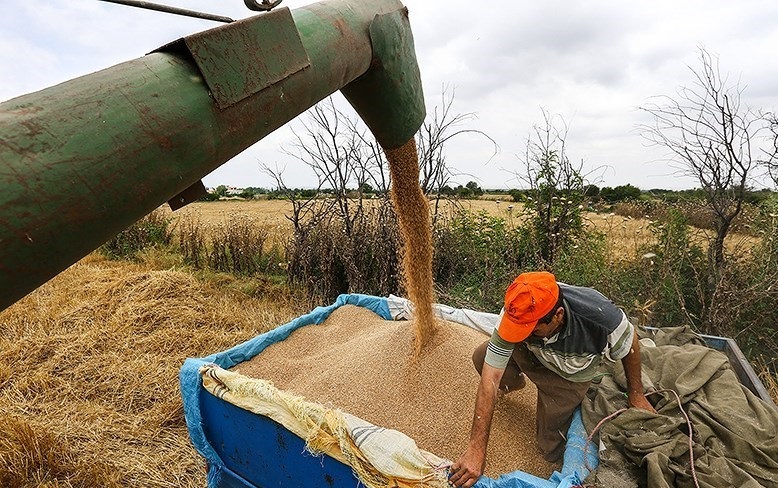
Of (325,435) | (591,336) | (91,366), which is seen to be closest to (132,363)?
(91,366)

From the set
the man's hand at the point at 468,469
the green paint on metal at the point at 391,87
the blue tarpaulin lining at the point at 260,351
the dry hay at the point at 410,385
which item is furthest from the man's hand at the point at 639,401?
the green paint on metal at the point at 391,87

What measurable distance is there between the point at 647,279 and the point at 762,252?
3.23 feet

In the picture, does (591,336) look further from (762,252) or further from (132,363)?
(132,363)

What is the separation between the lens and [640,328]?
311 centimetres

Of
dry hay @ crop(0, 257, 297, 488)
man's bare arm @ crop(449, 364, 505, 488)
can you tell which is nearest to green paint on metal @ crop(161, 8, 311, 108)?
man's bare arm @ crop(449, 364, 505, 488)

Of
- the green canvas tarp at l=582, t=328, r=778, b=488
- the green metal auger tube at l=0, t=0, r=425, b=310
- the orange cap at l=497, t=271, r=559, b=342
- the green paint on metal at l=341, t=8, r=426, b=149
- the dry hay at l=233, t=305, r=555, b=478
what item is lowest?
the dry hay at l=233, t=305, r=555, b=478

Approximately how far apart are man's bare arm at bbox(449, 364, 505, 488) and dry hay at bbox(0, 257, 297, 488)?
6.29 feet

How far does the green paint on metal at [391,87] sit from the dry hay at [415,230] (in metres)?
0.20

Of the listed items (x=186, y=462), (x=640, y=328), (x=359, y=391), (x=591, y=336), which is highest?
(x=591, y=336)

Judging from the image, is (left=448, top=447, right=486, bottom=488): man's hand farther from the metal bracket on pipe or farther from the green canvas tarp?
the metal bracket on pipe

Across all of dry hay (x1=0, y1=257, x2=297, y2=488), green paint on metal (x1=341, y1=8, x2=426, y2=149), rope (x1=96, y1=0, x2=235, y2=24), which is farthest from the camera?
dry hay (x1=0, y1=257, x2=297, y2=488)

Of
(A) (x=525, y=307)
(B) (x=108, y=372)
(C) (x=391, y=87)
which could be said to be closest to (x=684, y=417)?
(A) (x=525, y=307)

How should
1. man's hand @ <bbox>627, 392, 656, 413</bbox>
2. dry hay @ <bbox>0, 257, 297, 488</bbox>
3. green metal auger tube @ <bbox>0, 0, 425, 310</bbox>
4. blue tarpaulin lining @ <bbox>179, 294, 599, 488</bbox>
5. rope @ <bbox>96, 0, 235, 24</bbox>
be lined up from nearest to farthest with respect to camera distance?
green metal auger tube @ <bbox>0, 0, 425, 310</bbox>
rope @ <bbox>96, 0, 235, 24</bbox>
blue tarpaulin lining @ <bbox>179, 294, 599, 488</bbox>
man's hand @ <bbox>627, 392, 656, 413</bbox>
dry hay @ <bbox>0, 257, 297, 488</bbox>

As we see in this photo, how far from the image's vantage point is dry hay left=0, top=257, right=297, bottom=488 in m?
2.94
